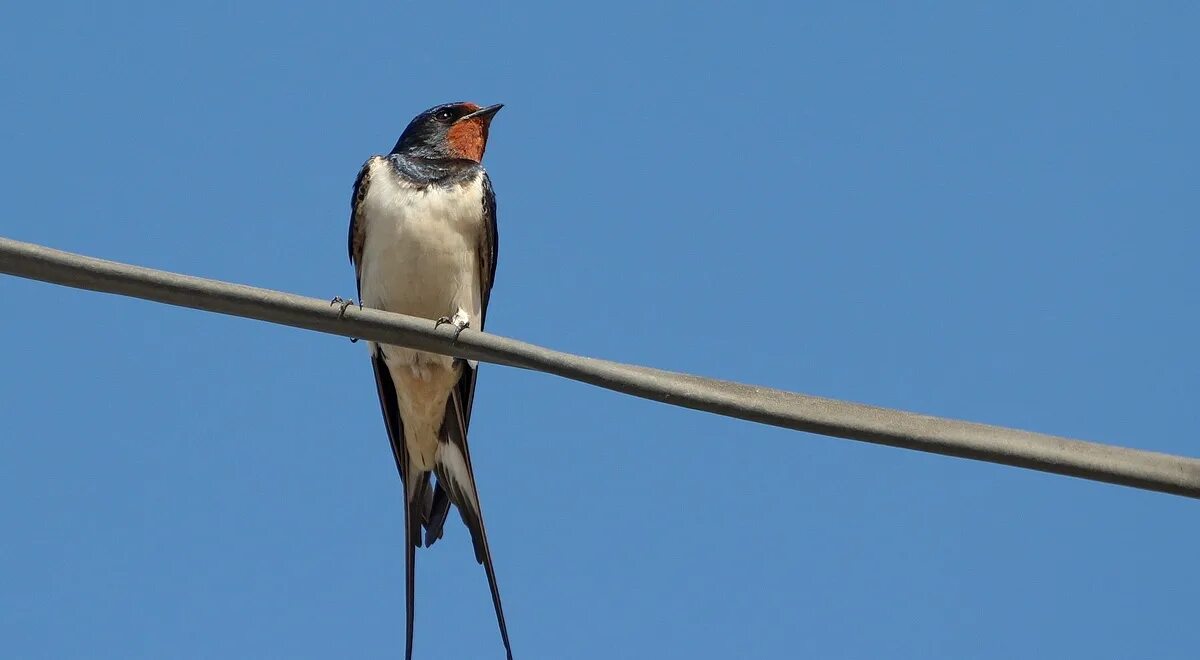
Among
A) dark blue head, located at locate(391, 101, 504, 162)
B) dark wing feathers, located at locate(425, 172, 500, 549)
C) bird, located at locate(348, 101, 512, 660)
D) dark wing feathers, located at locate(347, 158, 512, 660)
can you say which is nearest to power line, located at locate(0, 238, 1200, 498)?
dark wing feathers, located at locate(347, 158, 512, 660)

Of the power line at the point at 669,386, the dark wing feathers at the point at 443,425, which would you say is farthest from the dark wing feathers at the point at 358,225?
the power line at the point at 669,386

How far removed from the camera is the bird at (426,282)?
4.74m

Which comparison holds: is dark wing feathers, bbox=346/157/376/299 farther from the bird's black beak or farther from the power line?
A: the power line

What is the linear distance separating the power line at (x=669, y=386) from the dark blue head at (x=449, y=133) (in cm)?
264

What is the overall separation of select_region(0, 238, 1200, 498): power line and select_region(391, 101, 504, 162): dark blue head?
8.66ft

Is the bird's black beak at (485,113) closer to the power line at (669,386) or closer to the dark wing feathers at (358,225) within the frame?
the dark wing feathers at (358,225)

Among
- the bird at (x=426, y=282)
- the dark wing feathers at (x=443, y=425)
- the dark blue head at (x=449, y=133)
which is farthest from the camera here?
the dark blue head at (x=449, y=133)

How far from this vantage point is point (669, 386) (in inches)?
93.0

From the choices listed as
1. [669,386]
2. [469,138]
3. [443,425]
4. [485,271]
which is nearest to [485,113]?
[469,138]

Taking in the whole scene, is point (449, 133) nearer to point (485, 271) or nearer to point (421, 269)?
point (485, 271)

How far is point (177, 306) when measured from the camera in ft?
8.08

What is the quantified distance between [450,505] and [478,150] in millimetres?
1410

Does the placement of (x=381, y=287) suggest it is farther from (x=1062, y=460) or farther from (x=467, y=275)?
(x=1062, y=460)

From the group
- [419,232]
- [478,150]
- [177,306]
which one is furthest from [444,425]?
[177,306]
